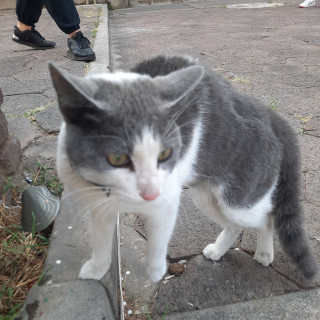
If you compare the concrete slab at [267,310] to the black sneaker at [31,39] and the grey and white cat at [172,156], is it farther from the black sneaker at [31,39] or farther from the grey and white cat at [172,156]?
the black sneaker at [31,39]

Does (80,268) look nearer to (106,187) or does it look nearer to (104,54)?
(106,187)

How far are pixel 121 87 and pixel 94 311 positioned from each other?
0.80 meters

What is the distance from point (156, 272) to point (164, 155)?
0.61m

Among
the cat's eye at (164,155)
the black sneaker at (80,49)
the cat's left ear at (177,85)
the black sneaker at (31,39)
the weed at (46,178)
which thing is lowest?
the black sneaker at (31,39)

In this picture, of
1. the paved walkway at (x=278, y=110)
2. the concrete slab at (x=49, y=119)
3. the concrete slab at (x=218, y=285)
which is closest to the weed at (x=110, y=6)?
the paved walkway at (x=278, y=110)

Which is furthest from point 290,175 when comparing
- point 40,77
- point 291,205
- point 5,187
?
point 40,77

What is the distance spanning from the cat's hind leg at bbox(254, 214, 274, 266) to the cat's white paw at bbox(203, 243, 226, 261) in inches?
6.8

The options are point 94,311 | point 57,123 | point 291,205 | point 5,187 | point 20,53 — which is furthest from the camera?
point 20,53

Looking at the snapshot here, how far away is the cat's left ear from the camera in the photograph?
113cm

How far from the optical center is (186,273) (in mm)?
1640

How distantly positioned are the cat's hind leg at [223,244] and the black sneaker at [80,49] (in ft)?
8.69

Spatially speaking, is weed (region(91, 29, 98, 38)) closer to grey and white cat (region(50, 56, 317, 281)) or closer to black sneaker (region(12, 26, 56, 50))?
black sneaker (region(12, 26, 56, 50))

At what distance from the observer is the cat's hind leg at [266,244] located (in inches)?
63.3

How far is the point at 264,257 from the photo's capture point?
1637mm
